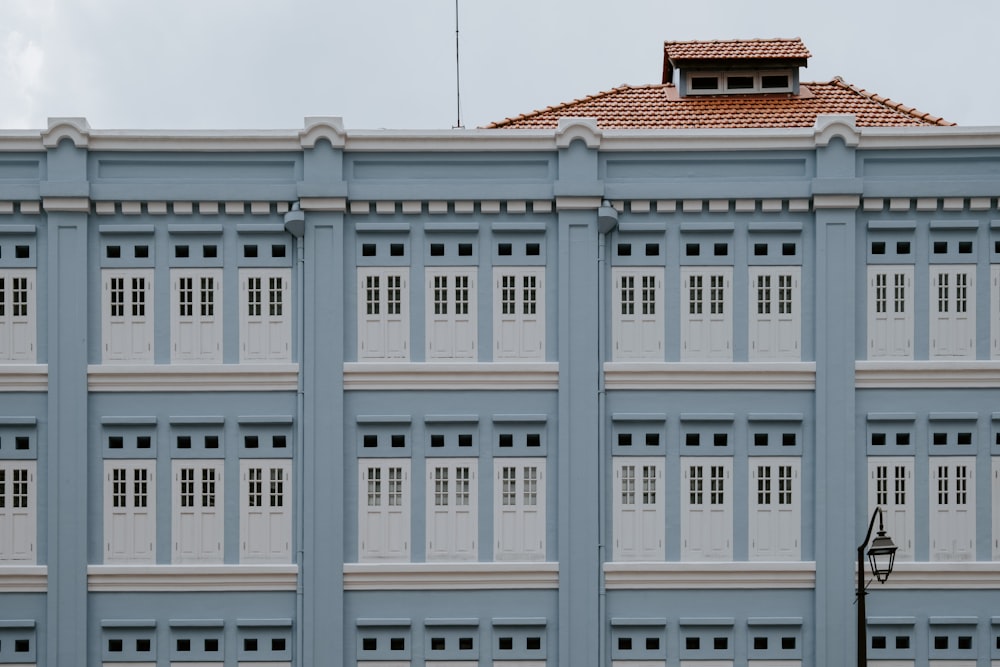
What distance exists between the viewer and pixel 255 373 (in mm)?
17156

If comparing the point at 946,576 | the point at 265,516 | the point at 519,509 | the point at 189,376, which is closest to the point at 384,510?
the point at 265,516

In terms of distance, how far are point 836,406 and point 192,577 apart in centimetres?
1111

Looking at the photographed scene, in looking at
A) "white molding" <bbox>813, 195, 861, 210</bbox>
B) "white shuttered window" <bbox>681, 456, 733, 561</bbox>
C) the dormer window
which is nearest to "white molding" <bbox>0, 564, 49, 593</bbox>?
"white shuttered window" <bbox>681, 456, 733, 561</bbox>

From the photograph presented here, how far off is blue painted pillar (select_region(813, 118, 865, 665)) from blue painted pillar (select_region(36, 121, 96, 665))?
12.2 m

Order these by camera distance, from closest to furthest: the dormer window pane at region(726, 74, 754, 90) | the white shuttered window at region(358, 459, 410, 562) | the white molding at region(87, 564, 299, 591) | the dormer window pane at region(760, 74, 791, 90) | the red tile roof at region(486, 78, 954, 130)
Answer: the white molding at region(87, 564, 299, 591) < the white shuttered window at region(358, 459, 410, 562) < the red tile roof at region(486, 78, 954, 130) < the dormer window pane at region(760, 74, 791, 90) < the dormer window pane at region(726, 74, 754, 90)

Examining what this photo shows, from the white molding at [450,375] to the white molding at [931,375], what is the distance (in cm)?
527

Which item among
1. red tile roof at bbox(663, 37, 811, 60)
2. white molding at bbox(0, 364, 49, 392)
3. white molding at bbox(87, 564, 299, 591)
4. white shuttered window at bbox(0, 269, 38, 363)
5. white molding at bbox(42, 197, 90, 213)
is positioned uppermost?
red tile roof at bbox(663, 37, 811, 60)

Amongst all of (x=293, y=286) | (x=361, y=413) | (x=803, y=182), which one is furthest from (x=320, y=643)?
(x=803, y=182)

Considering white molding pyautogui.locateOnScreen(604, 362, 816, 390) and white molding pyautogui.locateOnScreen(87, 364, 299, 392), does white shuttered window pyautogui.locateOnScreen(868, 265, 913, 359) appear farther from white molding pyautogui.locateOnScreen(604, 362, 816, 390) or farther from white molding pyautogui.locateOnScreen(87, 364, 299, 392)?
white molding pyautogui.locateOnScreen(87, 364, 299, 392)

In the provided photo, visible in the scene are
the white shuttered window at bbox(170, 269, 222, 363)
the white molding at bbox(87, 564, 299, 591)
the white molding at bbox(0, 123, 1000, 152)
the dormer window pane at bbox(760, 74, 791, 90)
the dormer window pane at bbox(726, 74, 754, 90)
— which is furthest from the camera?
the dormer window pane at bbox(726, 74, 754, 90)

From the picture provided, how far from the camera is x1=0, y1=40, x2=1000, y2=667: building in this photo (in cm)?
1705

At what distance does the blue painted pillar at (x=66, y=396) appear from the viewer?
664 inches

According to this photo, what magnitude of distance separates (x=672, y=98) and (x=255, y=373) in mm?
9515

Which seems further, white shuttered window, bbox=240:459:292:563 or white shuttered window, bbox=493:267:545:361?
white shuttered window, bbox=493:267:545:361
